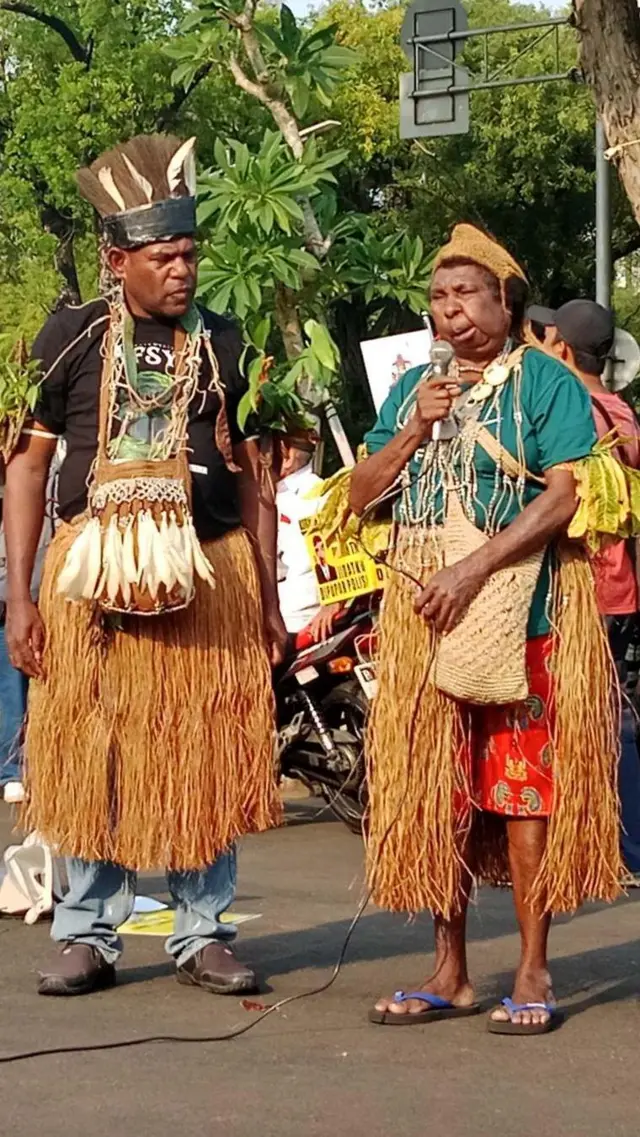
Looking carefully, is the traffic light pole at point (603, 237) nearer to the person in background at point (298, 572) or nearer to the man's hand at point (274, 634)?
the person in background at point (298, 572)

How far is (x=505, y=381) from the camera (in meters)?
4.94

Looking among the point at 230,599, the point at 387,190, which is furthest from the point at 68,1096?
the point at 387,190

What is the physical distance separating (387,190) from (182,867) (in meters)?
31.7

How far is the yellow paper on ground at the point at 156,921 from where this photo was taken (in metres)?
6.26

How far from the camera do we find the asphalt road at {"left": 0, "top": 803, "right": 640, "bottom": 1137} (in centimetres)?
428

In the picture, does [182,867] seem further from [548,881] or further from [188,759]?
[548,881]

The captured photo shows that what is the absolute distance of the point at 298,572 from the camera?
351 inches

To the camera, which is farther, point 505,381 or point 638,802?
point 638,802

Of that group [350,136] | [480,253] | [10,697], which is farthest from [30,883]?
[350,136]

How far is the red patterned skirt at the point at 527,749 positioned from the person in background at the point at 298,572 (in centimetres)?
368

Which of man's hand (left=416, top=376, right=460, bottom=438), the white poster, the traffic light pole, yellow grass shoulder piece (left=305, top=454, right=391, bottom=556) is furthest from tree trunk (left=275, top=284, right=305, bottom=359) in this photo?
the traffic light pole

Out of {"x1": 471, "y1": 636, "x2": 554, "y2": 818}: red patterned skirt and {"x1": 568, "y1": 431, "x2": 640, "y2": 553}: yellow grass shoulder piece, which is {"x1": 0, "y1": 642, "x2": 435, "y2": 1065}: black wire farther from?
{"x1": 568, "y1": 431, "x2": 640, "y2": 553}: yellow grass shoulder piece

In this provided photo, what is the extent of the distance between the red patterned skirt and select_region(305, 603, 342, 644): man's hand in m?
3.68

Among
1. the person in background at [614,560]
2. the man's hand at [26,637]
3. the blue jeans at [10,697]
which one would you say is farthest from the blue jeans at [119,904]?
the blue jeans at [10,697]
